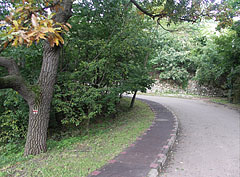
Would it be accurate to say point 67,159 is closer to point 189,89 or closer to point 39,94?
point 39,94

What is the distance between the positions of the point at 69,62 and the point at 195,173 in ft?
20.6

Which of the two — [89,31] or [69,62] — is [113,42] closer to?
[89,31]

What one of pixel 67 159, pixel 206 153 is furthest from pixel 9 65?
pixel 206 153

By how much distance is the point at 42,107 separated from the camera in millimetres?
5496

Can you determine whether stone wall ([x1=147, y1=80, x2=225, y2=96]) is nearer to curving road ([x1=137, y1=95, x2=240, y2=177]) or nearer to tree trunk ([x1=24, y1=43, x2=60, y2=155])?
curving road ([x1=137, y1=95, x2=240, y2=177])

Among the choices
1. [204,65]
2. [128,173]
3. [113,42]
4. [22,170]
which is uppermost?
[204,65]

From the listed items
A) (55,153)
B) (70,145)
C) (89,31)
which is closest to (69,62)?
(89,31)

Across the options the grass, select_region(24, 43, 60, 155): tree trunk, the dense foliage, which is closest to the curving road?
the grass

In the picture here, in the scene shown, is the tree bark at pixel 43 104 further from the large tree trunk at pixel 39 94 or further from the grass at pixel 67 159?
the grass at pixel 67 159

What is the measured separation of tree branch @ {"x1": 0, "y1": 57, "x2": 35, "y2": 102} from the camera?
15.6ft

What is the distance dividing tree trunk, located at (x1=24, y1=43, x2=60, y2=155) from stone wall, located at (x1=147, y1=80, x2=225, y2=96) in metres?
22.6

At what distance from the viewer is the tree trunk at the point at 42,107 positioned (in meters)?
5.40

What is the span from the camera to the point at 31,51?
6.71 metres

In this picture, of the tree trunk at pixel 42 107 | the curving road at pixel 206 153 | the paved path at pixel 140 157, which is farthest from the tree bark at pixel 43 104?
the curving road at pixel 206 153
